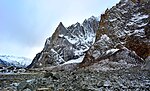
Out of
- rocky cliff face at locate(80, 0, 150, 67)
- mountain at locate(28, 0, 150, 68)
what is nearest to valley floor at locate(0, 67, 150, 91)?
mountain at locate(28, 0, 150, 68)

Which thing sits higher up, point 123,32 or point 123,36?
point 123,32

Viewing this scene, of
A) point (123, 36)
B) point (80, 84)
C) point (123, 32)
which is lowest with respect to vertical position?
point (80, 84)

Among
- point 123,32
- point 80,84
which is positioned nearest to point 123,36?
point 123,32

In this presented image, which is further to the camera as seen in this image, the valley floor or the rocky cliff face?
the rocky cliff face

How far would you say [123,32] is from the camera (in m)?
103

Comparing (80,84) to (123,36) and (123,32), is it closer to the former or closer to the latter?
(123,36)

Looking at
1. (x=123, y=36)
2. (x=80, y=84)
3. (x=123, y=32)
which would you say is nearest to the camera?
(x=80, y=84)

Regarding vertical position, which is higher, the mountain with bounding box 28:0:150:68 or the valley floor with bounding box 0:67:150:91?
the mountain with bounding box 28:0:150:68

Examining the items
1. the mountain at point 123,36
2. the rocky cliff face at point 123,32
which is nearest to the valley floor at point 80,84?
the mountain at point 123,36

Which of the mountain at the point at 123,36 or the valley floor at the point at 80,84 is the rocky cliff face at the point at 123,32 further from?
the valley floor at the point at 80,84

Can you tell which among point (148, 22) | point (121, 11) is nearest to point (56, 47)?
point (121, 11)

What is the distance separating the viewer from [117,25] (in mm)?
107125

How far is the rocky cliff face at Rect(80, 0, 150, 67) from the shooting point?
90.7 m

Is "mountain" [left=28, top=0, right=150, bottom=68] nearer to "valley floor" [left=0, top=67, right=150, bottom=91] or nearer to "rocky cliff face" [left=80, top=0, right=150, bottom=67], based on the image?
"rocky cliff face" [left=80, top=0, right=150, bottom=67]
